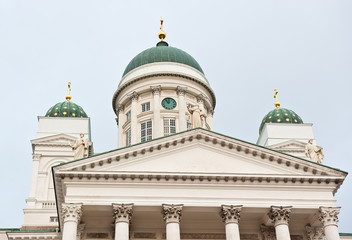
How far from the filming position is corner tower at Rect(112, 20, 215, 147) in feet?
140

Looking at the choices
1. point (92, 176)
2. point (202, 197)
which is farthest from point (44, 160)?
point (202, 197)

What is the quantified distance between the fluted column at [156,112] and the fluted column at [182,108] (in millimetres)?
1640

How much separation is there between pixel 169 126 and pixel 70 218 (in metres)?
18.1

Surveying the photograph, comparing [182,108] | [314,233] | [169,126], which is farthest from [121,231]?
[182,108]

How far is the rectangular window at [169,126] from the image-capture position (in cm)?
4216

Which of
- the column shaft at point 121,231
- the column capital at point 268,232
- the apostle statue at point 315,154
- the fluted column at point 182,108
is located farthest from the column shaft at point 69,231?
the fluted column at point 182,108

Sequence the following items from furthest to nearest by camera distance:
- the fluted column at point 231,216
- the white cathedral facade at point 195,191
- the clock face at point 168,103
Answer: the clock face at point 168,103, the white cathedral facade at point 195,191, the fluted column at point 231,216

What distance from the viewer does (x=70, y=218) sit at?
83.3 ft

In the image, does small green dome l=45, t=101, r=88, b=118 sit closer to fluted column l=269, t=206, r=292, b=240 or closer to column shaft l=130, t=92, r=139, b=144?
column shaft l=130, t=92, r=139, b=144

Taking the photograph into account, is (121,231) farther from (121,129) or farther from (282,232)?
(121,129)

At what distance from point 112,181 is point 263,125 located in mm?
22918

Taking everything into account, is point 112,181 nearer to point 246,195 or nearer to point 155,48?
point 246,195

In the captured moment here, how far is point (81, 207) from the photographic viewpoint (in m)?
25.8

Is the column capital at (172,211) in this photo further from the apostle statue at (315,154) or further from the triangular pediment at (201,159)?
the apostle statue at (315,154)
